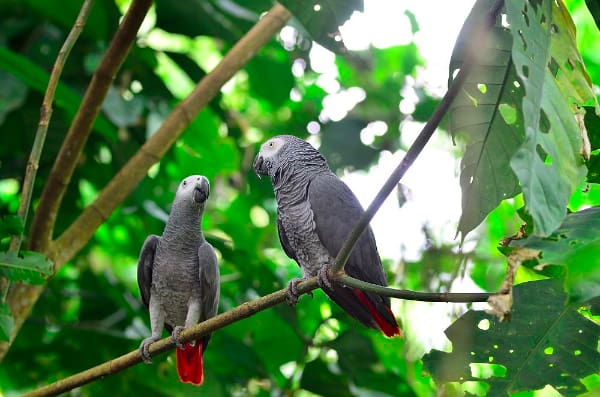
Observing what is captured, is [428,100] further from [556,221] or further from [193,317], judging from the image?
[556,221]

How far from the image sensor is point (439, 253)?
275cm

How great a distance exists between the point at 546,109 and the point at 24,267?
3.56ft

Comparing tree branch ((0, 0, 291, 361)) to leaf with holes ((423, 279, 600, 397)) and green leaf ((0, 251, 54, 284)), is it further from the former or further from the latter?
leaf with holes ((423, 279, 600, 397))

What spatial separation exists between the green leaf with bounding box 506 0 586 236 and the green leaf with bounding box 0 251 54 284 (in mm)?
1023

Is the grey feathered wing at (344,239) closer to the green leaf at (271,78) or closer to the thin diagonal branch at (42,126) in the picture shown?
the thin diagonal branch at (42,126)

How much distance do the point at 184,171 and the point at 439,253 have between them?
1017 mm

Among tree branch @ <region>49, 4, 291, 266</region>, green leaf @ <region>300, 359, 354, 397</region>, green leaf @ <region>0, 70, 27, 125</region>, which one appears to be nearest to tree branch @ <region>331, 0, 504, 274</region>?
tree branch @ <region>49, 4, 291, 266</region>

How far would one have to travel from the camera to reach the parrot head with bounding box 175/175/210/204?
1593 mm

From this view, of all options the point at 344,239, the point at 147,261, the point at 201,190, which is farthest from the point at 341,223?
the point at 147,261

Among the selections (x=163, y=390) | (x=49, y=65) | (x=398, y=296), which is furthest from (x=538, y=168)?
(x=49, y=65)

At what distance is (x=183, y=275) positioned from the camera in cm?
174

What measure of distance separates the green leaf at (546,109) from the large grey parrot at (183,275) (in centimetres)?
89

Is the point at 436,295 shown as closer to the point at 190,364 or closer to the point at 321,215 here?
the point at 321,215

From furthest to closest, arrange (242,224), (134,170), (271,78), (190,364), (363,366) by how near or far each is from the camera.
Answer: (242,224), (271,78), (363,366), (134,170), (190,364)
